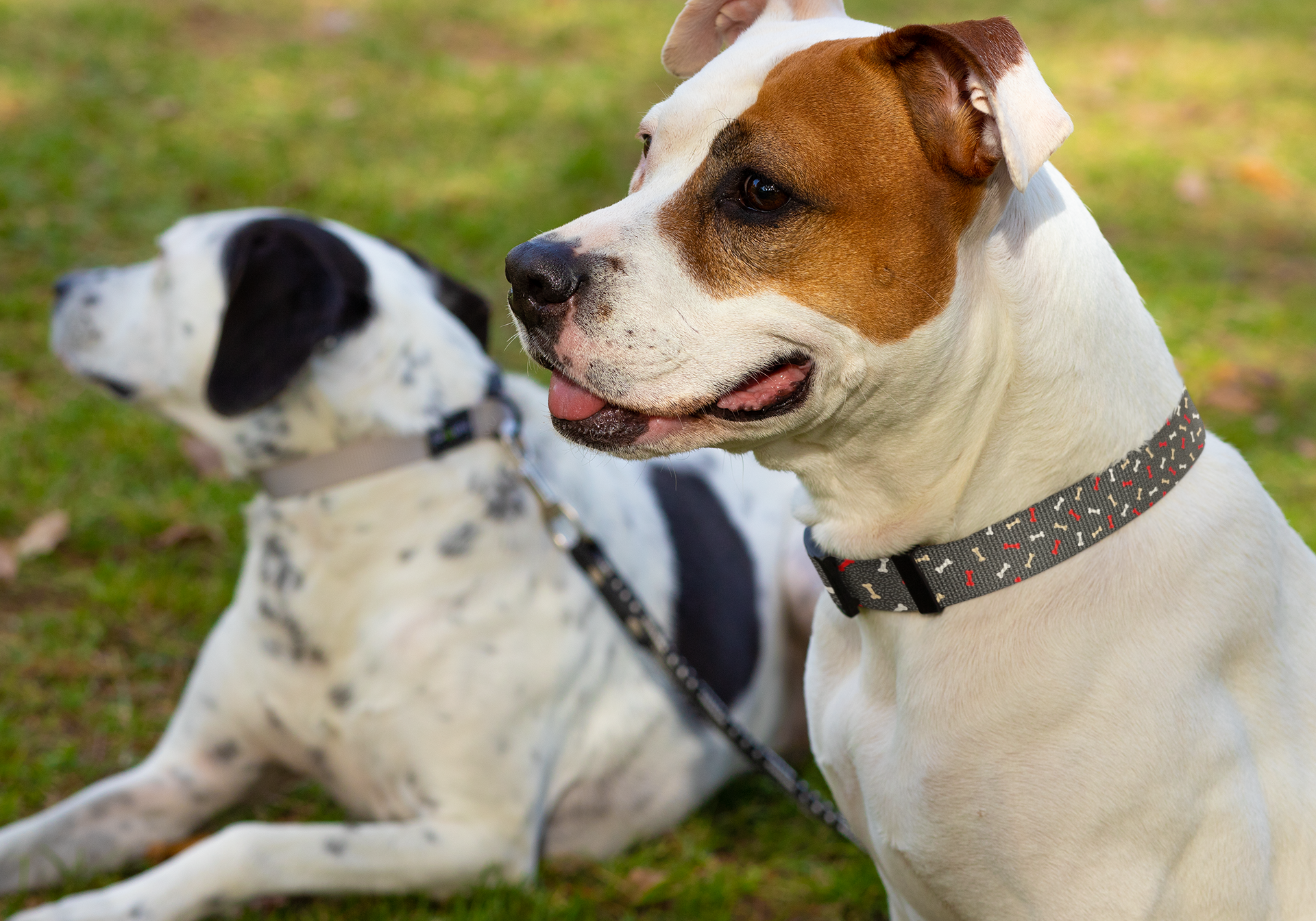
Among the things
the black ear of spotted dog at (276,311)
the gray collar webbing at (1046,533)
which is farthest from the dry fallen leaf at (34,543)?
the gray collar webbing at (1046,533)

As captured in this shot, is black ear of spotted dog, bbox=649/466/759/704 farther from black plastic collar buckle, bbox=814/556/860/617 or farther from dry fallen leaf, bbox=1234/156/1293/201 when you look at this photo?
dry fallen leaf, bbox=1234/156/1293/201

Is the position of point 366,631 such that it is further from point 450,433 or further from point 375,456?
point 450,433

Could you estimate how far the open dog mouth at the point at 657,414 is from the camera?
211 centimetres

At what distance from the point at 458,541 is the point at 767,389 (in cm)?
141

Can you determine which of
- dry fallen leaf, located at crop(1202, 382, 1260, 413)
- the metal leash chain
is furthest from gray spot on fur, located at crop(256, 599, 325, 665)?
dry fallen leaf, located at crop(1202, 382, 1260, 413)

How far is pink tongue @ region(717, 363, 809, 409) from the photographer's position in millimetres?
2107

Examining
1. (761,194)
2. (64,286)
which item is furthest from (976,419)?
(64,286)

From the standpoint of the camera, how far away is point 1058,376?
6.87 ft

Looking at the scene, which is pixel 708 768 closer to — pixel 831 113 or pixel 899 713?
pixel 899 713

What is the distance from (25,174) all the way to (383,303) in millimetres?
4741

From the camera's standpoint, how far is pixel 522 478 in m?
3.41

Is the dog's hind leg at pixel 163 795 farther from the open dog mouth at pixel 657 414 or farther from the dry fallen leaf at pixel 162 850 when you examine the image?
the open dog mouth at pixel 657 414

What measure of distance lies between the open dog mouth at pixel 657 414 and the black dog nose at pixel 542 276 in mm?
128

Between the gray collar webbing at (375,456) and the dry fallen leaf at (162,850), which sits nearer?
the gray collar webbing at (375,456)
